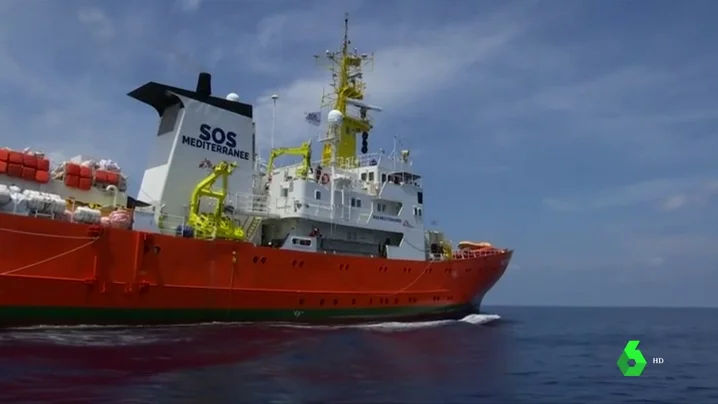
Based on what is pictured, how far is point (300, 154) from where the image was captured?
2309 cm

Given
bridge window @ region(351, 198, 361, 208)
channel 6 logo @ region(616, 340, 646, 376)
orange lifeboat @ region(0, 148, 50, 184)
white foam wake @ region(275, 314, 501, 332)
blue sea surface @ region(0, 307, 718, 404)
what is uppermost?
bridge window @ region(351, 198, 361, 208)

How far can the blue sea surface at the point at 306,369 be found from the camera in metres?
9.45

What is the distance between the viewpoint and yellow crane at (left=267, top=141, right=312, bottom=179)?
21.5 metres

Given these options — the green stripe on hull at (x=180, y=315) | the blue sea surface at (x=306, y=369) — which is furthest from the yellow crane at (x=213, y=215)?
the blue sea surface at (x=306, y=369)

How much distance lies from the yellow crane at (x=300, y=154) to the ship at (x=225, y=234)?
5 cm

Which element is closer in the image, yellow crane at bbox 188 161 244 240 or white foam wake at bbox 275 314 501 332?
yellow crane at bbox 188 161 244 240

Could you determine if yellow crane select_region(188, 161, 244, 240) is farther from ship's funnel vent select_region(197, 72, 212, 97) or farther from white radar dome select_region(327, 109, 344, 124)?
white radar dome select_region(327, 109, 344, 124)

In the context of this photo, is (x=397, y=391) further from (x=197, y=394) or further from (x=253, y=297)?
(x=253, y=297)

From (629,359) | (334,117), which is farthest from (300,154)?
(629,359)

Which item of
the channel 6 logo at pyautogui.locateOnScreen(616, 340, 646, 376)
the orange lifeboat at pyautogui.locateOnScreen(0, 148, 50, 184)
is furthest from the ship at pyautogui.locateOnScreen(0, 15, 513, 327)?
the channel 6 logo at pyautogui.locateOnScreen(616, 340, 646, 376)

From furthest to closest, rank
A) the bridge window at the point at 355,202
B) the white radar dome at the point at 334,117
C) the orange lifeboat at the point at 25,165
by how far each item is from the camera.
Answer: the white radar dome at the point at 334,117
the bridge window at the point at 355,202
the orange lifeboat at the point at 25,165

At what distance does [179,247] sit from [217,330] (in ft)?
8.59

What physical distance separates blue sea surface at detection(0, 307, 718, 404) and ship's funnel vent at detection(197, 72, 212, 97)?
7.77 metres

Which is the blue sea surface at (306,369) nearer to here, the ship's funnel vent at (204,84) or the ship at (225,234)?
the ship at (225,234)
